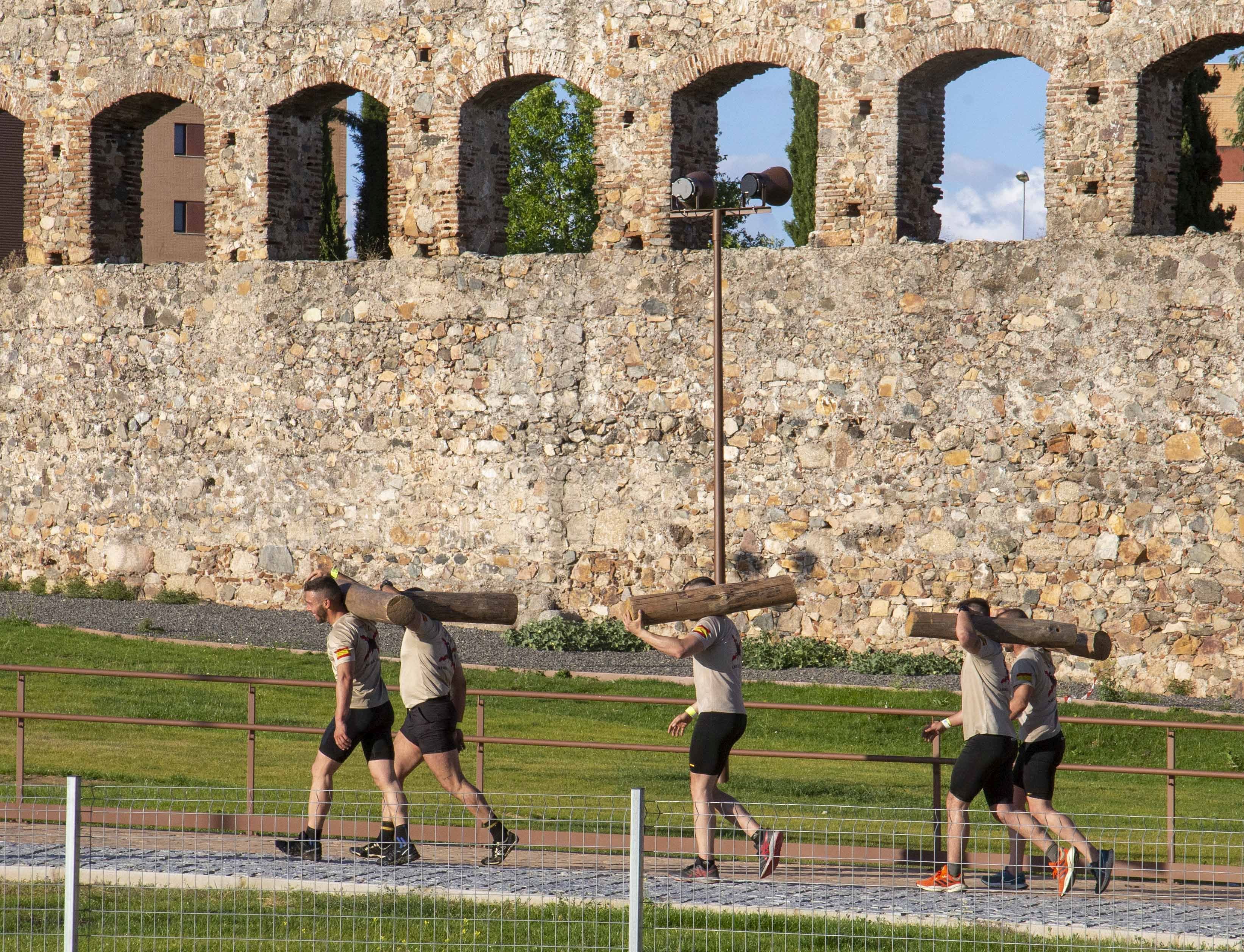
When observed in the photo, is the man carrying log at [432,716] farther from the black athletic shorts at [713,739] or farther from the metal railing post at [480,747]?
the black athletic shorts at [713,739]

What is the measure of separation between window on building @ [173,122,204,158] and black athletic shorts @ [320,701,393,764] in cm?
4547

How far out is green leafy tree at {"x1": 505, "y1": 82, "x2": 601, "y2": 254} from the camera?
151 feet

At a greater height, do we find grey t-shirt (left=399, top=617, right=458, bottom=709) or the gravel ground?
grey t-shirt (left=399, top=617, right=458, bottom=709)

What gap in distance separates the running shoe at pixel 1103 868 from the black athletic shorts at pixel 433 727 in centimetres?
327

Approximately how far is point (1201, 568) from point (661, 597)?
832 cm

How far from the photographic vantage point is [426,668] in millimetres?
9398

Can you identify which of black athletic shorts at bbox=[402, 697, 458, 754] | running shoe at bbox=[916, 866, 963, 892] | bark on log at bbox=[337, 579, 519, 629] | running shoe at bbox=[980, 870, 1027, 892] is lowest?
running shoe at bbox=[980, 870, 1027, 892]

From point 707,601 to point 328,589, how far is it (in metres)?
1.98

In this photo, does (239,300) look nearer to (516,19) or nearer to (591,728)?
(516,19)

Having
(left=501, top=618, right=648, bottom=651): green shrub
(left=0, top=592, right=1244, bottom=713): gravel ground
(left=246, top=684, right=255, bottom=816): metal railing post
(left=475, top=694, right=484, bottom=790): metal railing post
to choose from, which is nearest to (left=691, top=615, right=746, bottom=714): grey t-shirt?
(left=475, top=694, right=484, bottom=790): metal railing post

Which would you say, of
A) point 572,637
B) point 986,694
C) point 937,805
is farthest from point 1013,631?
point 572,637

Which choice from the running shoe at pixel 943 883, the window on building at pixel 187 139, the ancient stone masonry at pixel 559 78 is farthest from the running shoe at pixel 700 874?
the window on building at pixel 187 139

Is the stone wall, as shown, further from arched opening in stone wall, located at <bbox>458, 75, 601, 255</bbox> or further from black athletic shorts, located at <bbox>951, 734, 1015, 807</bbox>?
arched opening in stone wall, located at <bbox>458, 75, 601, 255</bbox>

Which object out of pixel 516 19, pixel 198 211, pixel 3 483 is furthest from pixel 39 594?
pixel 198 211
